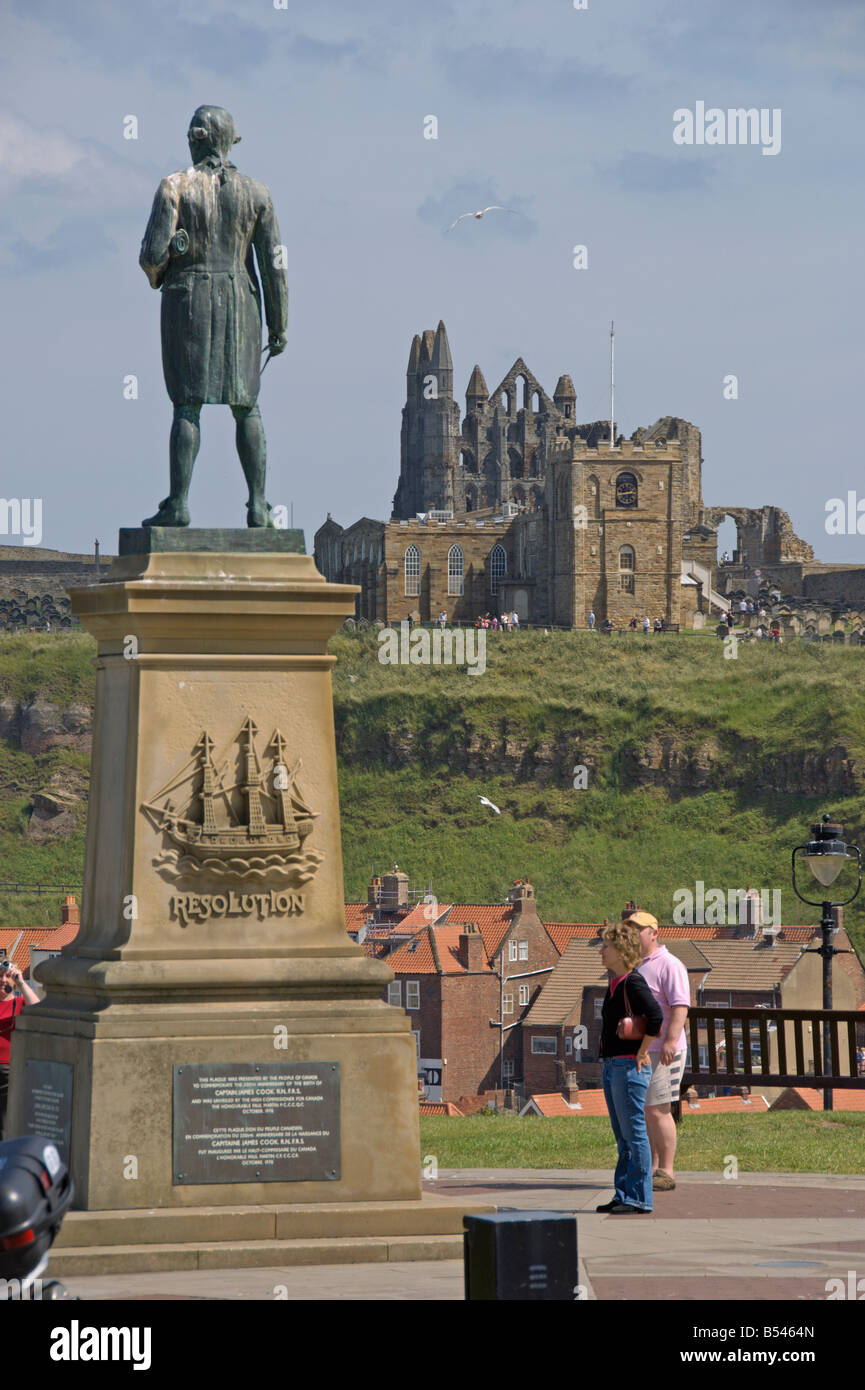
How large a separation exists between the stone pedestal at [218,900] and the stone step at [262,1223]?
156 mm

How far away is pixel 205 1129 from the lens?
952 centimetres

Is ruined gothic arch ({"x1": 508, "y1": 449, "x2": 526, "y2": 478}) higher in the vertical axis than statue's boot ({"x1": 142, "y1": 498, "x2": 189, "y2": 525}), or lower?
higher

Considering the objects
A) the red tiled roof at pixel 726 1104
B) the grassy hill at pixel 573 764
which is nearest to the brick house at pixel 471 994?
the grassy hill at pixel 573 764

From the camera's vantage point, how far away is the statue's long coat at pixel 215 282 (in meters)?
10.4

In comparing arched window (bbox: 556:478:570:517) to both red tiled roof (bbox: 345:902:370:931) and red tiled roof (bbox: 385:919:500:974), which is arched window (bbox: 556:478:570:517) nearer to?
red tiled roof (bbox: 345:902:370:931)

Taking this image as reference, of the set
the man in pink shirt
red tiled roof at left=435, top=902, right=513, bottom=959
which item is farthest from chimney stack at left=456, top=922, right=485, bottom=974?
the man in pink shirt

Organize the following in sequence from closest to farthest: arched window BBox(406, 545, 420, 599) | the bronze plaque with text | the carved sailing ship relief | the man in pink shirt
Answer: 1. the bronze plaque with text
2. the carved sailing ship relief
3. the man in pink shirt
4. arched window BBox(406, 545, 420, 599)

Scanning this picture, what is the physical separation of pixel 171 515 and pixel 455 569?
3768 inches

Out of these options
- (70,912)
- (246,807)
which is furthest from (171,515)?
(70,912)

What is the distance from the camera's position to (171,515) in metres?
10.4

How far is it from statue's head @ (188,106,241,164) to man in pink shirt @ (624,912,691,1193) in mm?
4500

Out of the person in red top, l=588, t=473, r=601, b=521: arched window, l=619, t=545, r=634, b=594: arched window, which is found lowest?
the person in red top

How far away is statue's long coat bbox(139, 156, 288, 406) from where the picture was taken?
34.3ft

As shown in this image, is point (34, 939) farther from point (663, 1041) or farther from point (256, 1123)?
point (256, 1123)
